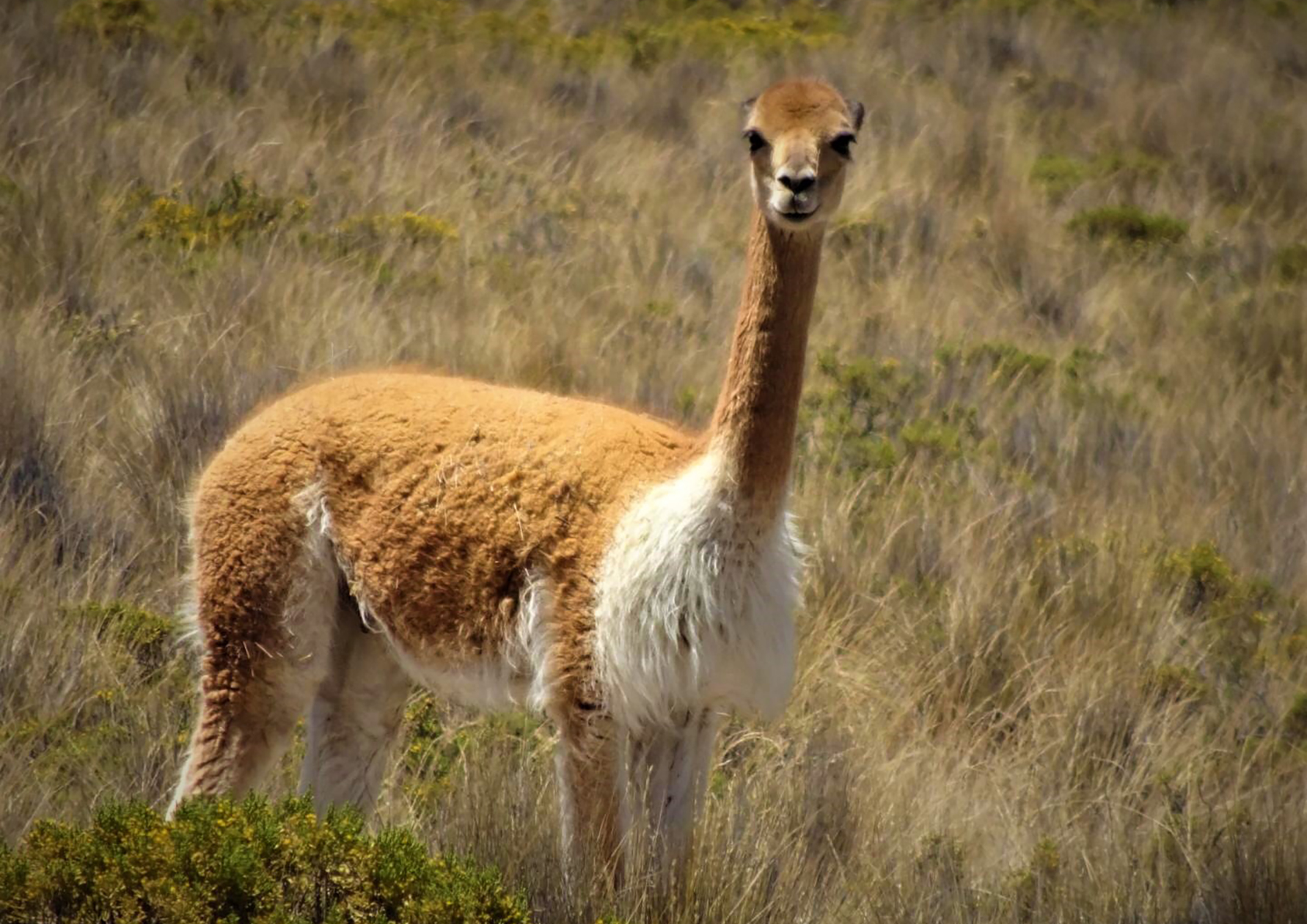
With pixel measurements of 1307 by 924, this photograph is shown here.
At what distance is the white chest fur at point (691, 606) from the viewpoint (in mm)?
3648

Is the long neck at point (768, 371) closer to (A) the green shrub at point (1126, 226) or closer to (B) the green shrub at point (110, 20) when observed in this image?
(A) the green shrub at point (1126, 226)

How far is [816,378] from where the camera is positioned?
877 cm

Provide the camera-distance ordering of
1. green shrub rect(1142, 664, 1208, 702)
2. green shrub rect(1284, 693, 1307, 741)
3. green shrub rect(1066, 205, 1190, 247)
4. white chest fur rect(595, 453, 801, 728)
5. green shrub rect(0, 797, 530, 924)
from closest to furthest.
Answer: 1. green shrub rect(0, 797, 530, 924)
2. white chest fur rect(595, 453, 801, 728)
3. green shrub rect(1284, 693, 1307, 741)
4. green shrub rect(1142, 664, 1208, 702)
5. green shrub rect(1066, 205, 1190, 247)

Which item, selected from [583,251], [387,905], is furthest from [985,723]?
[583,251]

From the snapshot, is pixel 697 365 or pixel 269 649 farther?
pixel 697 365

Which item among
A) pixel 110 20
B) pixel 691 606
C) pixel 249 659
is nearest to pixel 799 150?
pixel 691 606

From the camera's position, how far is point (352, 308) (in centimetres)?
815

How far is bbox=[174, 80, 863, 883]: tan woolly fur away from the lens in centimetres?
370

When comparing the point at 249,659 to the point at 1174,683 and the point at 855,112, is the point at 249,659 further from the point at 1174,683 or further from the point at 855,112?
the point at 1174,683

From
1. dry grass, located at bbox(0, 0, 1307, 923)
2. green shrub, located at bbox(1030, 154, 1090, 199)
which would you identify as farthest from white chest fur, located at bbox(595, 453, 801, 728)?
green shrub, located at bbox(1030, 154, 1090, 199)

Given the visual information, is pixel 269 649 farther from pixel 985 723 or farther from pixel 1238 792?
pixel 1238 792

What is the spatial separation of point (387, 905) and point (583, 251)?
7080 mm

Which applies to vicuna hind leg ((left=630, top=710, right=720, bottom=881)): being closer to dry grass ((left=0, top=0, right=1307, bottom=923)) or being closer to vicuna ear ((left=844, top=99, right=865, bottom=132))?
dry grass ((left=0, top=0, right=1307, bottom=923))

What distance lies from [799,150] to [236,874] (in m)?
2.04
